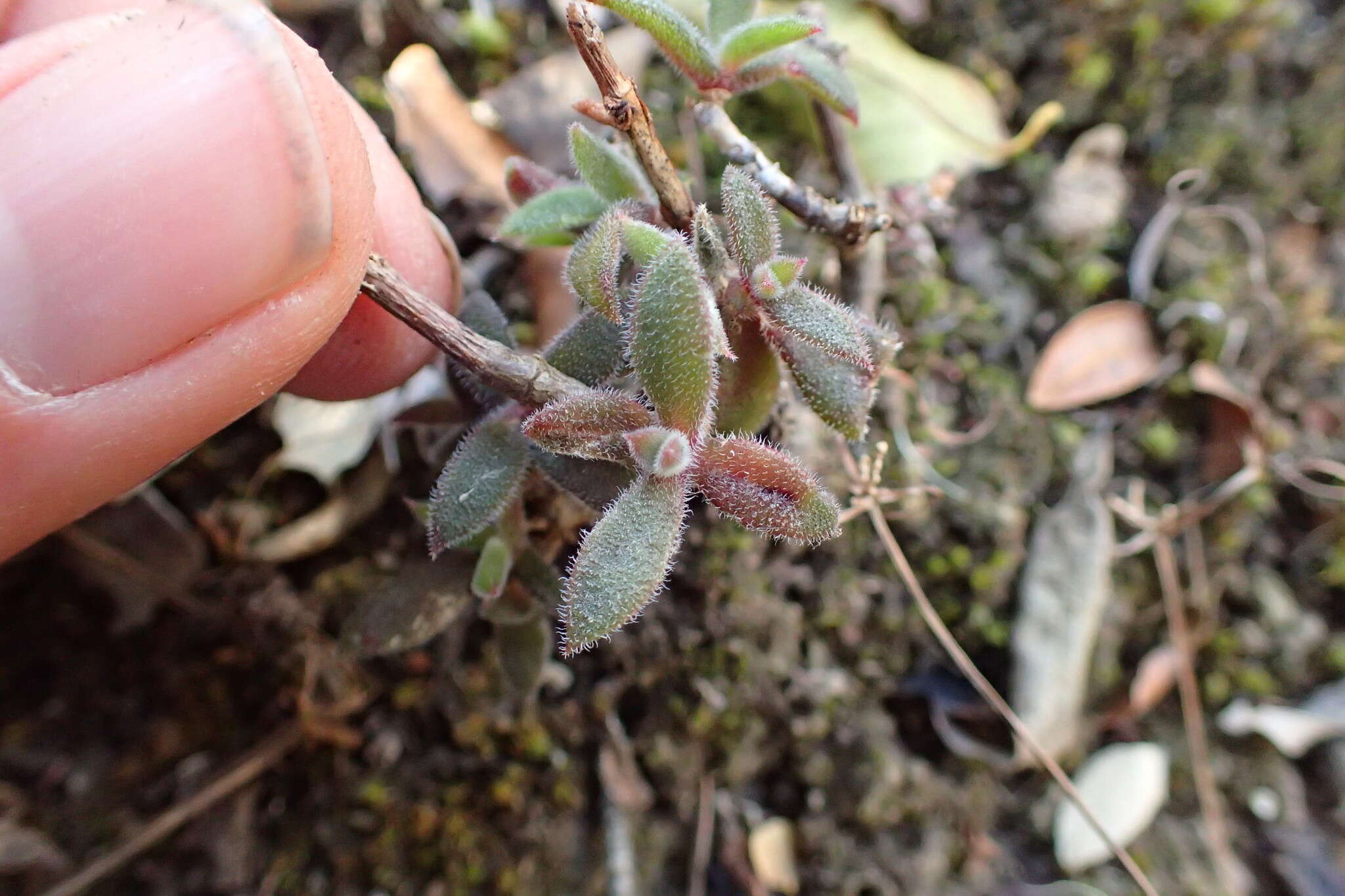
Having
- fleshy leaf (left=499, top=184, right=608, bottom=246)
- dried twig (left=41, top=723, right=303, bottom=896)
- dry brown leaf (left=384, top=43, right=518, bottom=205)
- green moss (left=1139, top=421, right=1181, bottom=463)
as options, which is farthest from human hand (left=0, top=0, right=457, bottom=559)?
green moss (left=1139, top=421, right=1181, bottom=463)

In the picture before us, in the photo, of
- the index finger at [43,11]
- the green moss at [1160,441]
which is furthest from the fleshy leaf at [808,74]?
the green moss at [1160,441]

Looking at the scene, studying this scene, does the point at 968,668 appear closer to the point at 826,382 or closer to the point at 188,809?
the point at 826,382

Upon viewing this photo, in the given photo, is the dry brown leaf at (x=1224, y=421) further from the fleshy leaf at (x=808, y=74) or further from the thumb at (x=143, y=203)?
the thumb at (x=143, y=203)

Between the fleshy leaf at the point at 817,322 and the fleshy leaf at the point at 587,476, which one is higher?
the fleshy leaf at the point at 817,322

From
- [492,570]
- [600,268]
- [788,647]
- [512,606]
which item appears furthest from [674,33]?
[788,647]

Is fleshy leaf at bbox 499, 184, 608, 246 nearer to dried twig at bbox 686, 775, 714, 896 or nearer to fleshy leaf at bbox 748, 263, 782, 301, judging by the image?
fleshy leaf at bbox 748, 263, 782, 301

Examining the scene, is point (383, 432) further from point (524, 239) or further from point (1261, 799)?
point (1261, 799)

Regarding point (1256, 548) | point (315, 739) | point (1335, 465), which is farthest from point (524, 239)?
point (1335, 465)
